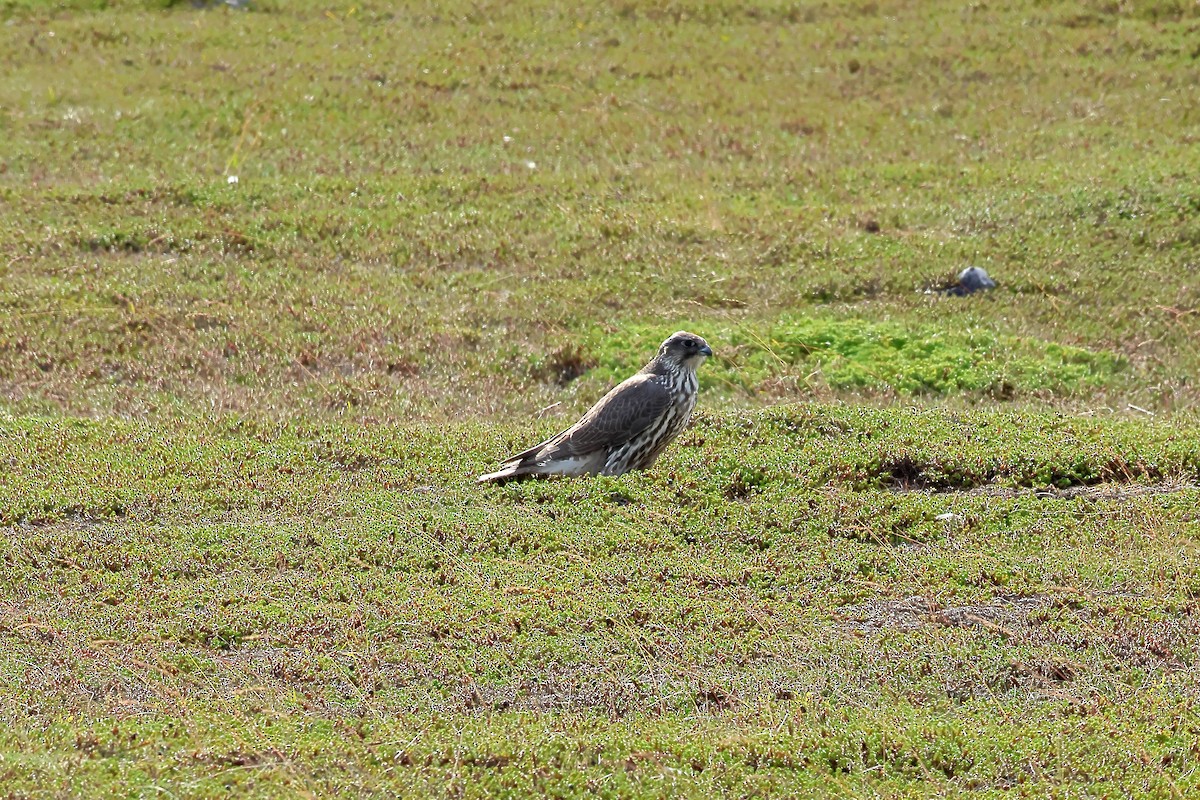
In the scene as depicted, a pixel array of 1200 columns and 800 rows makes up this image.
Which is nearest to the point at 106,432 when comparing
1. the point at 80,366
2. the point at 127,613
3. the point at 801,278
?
the point at 80,366

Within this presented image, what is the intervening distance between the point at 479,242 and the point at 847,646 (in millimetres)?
10546

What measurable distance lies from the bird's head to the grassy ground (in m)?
0.67

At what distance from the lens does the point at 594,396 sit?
14.7 meters

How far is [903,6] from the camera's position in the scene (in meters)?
27.4

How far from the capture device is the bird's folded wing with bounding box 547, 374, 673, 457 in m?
12.0

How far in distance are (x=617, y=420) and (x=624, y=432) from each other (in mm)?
117

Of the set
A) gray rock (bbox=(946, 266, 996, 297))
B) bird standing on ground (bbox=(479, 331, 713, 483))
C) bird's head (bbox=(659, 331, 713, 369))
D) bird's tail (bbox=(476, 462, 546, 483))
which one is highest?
bird's head (bbox=(659, 331, 713, 369))

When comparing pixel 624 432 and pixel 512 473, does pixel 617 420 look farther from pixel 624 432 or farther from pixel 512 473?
pixel 512 473

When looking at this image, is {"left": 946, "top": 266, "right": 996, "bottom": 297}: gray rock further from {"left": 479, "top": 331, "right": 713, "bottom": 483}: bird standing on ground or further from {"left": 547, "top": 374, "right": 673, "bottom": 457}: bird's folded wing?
{"left": 547, "top": 374, "right": 673, "bottom": 457}: bird's folded wing

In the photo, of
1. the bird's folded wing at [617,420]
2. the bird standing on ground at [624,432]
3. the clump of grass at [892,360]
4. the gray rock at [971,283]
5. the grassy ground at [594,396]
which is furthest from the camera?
the gray rock at [971,283]

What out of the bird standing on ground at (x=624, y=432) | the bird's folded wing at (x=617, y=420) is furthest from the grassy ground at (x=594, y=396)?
the bird's folded wing at (x=617, y=420)

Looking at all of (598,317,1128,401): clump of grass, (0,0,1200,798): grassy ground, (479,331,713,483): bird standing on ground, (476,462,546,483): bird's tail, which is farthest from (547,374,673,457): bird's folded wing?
(598,317,1128,401): clump of grass

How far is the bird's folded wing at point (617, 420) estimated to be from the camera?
11961 millimetres

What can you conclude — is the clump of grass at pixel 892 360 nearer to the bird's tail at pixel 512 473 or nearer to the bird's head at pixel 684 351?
the bird's head at pixel 684 351
